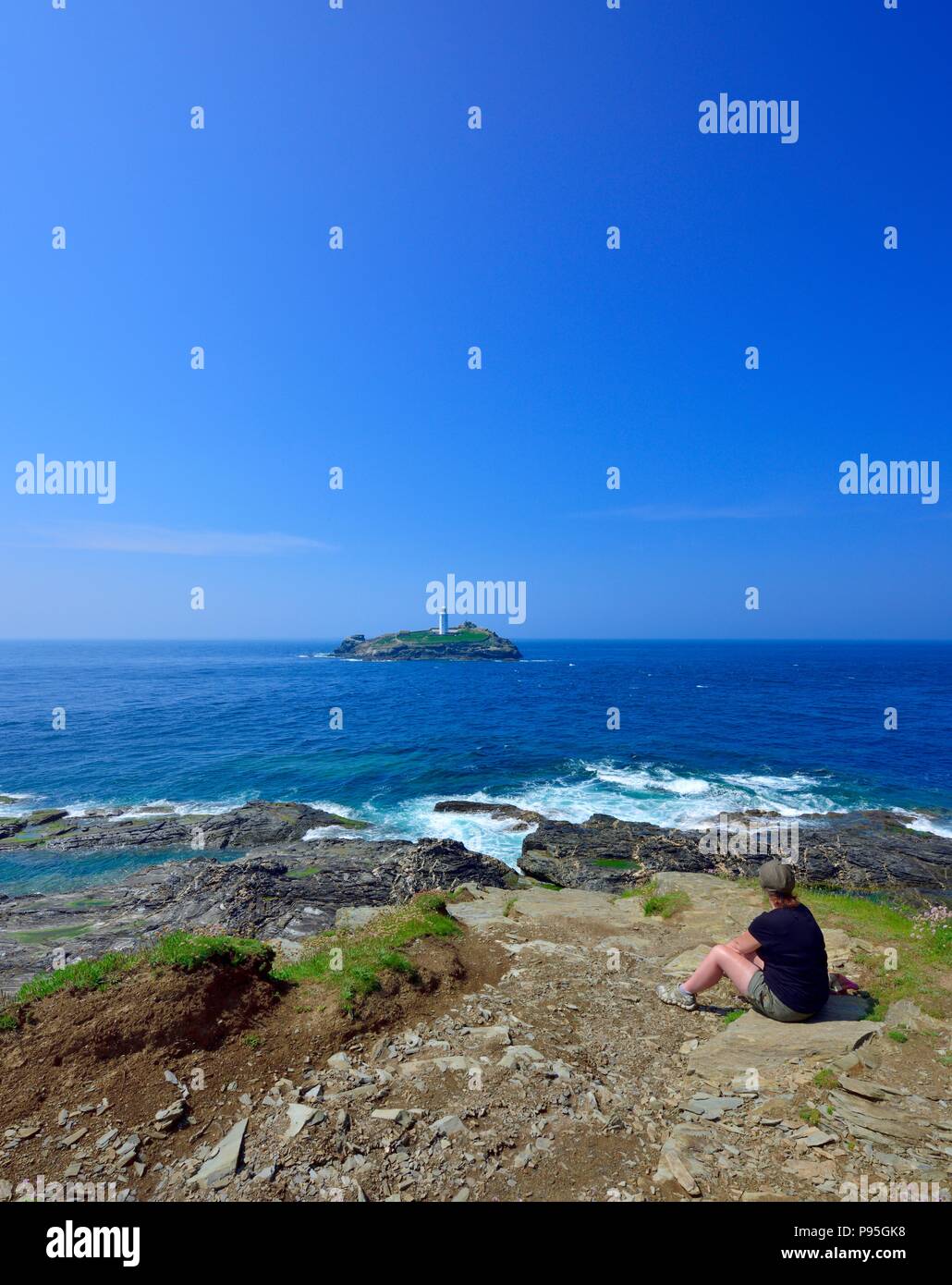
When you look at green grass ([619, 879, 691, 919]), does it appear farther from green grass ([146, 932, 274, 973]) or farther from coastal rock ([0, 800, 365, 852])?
coastal rock ([0, 800, 365, 852])

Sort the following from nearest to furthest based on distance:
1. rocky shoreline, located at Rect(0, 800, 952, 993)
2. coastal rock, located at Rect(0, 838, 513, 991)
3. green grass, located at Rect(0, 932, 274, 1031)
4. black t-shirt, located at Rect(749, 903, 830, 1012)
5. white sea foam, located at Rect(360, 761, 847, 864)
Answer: black t-shirt, located at Rect(749, 903, 830, 1012)
green grass, located at Rect(0, 932, 274, 1031)
coastal rock, located at Rect(0, 838, 513, 991)
rocky shoreline, located at Rect(0, 800, 952, 993)
white sea foam, located at Rect(360, 761, 847, 864)

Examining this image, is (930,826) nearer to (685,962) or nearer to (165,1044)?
(685,962)

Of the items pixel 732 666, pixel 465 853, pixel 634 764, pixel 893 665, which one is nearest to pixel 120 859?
pixel 465 853

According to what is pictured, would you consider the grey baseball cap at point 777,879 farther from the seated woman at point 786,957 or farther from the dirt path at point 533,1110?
the dirt path at point 533,1110

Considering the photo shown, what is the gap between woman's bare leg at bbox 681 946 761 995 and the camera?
7.81 metres

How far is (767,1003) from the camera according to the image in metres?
7.44

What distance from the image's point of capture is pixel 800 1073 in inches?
252

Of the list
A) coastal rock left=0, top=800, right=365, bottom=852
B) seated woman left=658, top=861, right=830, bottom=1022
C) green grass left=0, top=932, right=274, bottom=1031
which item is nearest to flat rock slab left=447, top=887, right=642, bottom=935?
green grass left=0, top=932, right=274, bottom=1031

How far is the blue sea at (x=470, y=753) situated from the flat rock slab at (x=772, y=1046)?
2387 centimetres

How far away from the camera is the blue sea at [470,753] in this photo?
3759cm

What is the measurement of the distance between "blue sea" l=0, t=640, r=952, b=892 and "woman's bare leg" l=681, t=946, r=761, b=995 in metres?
22.7

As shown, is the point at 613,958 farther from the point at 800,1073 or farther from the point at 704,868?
the point at 704,868

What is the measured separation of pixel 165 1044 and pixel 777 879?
8.54m

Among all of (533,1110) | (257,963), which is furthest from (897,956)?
(257,963)
